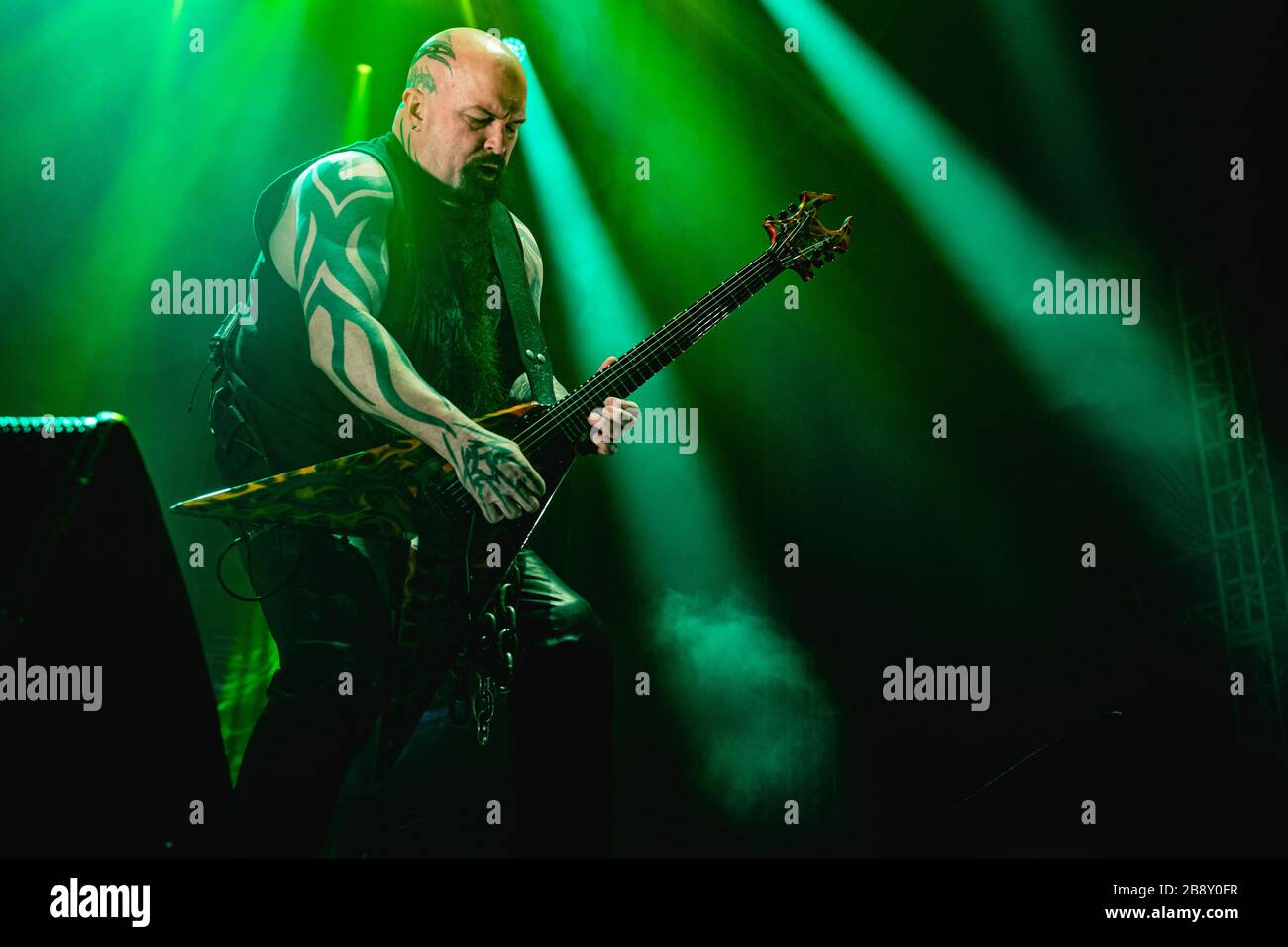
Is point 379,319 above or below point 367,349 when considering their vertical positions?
above

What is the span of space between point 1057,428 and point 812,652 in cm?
169

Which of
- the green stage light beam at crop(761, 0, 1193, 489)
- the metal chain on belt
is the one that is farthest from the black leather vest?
the green stage light beam at crop(761, 0, 1193, 489)

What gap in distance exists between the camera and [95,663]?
128 cm

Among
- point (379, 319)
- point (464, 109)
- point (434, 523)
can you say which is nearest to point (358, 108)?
point (464, 109)

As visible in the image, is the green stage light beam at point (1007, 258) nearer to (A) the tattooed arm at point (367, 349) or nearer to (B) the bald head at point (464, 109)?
(B) the bald head at point (464, 109)

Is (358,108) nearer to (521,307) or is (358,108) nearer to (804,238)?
(521,307)

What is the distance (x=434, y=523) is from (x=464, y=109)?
1284mm

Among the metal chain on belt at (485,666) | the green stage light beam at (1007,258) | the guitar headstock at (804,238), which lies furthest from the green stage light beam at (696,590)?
the metal chain on belt at (485,666)

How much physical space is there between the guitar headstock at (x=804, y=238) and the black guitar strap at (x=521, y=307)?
0.80 m

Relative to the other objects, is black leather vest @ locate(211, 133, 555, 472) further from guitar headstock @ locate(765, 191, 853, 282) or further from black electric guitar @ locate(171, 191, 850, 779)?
guitar headstock @ locate(765, 191, 853, 282)

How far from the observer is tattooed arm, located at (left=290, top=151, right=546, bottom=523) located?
9.24 ft

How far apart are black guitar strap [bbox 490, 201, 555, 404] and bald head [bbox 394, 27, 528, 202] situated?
0.21 metres

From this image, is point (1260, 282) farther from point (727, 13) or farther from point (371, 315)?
point (371, 315)

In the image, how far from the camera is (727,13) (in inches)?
200
